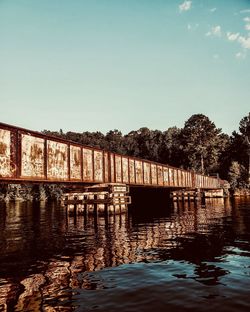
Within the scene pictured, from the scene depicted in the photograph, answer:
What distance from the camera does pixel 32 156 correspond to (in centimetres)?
1480

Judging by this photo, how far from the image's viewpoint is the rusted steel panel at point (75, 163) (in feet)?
59.3

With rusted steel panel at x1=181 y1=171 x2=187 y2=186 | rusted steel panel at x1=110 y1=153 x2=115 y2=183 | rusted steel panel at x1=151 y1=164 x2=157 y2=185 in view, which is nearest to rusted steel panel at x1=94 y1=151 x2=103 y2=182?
rusted steel panel at x1=110 y1=153 x2=115 y2=183

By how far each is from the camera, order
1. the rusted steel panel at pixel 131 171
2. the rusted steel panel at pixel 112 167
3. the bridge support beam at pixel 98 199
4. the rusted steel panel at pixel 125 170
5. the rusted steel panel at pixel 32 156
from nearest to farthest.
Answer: the rusted steel panel at pixel 32 156, the bridge support beam at pixel 98 199, the rusted steel panel at pixel 112 167, the rusted steel panel at pixel 125 170, the rusted steel panel at pixel 131 171

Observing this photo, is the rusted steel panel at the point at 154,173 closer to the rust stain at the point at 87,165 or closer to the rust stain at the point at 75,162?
the rust stain at the point at 87,165

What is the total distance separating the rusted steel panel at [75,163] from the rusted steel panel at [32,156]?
276 centimetres

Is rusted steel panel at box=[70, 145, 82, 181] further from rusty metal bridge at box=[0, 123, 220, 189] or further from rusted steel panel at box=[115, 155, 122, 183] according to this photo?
rusted steel panel at box=[115, 155, 122, 183]

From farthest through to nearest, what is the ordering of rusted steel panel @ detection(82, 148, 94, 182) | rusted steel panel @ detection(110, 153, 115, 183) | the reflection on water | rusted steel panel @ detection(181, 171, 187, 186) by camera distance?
rusted steel panel @ detection(181, 171, 187, 186)
rusted steel panel @ detection(110, 153, 115, 183)
rusted steel panel @ detection(82, 148, 94, 182)
the reflection on water

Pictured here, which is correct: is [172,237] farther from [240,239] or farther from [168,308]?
[168,308]

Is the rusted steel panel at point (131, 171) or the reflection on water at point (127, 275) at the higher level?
the rusted steel panel at point (131, 171)

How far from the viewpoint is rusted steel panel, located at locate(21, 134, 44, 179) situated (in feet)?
46.5

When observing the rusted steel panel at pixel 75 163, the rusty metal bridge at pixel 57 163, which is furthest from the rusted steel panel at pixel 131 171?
the rusted steel panel at pixel 75 163

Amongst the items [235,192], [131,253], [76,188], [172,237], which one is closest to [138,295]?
[131,253]

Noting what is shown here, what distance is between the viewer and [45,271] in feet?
24.1

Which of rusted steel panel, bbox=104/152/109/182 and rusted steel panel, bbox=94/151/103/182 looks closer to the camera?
rusted steel panel, bbox=94/151/103/182
